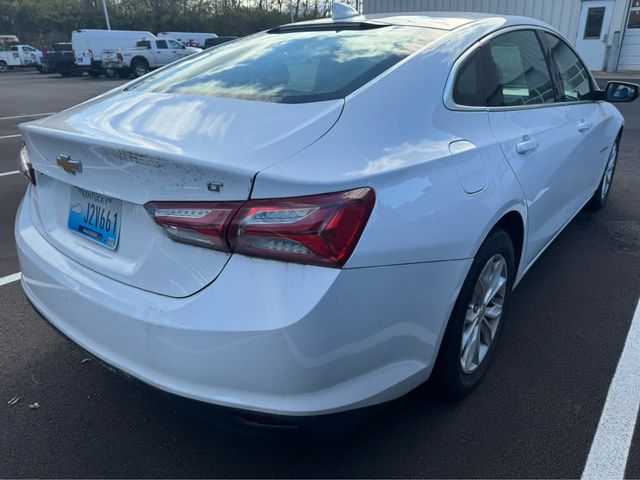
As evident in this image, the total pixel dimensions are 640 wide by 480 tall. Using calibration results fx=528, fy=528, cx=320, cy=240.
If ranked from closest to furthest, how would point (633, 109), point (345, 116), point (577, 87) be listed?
point (345, 116)
point (577, 87)
point (633, 109)

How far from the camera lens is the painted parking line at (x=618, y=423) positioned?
2.02 m

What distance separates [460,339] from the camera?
2131 millimetres

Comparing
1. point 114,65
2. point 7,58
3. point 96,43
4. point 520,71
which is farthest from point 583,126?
point 7,58

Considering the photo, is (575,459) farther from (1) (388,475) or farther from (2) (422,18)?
(2) (422,18)

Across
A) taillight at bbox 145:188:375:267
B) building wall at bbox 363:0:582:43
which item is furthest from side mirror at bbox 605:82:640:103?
building wall at bbox 363:0:582:43

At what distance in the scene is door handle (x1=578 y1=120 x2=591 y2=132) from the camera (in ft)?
10.8

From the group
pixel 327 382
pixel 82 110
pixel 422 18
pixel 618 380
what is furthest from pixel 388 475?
pixel 422 18

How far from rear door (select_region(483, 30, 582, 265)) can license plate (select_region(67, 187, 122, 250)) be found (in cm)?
159

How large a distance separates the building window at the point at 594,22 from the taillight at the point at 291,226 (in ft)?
73.4

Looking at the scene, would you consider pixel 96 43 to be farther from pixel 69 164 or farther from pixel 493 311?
pixel 493 311

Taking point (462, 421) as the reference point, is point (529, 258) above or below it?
above

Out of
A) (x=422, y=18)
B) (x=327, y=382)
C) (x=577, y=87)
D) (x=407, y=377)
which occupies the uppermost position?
(x=422, y=18)

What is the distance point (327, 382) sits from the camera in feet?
5.30

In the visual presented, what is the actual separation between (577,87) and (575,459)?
2.57 meters
